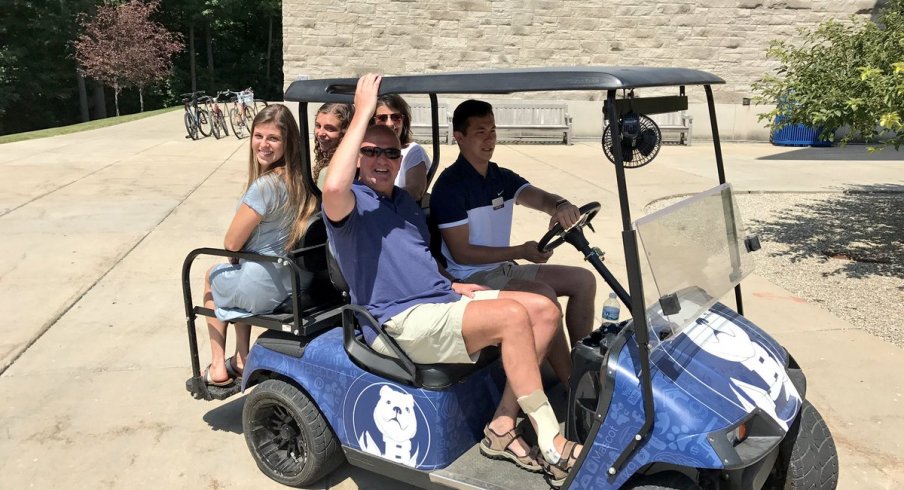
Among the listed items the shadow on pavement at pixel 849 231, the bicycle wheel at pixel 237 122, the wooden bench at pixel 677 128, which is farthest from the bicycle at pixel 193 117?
the shadow on pavement at pixel 849 231

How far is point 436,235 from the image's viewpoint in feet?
9.96

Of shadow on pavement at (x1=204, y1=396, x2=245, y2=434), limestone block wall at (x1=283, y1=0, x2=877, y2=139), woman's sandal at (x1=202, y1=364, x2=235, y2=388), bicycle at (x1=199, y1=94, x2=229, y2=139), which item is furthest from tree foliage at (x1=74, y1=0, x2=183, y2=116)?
woman's sandal at (x1=202, y1=364, x2=235, y2=388)

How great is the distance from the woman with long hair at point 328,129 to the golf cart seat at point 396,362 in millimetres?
955

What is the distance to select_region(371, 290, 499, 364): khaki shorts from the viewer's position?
7.79 feet

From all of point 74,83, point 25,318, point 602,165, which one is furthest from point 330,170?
point 74,83

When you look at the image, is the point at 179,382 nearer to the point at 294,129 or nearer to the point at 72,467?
the point at 72,467

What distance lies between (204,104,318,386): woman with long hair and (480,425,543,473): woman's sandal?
102 centimetres

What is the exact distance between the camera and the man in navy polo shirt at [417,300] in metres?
2.27

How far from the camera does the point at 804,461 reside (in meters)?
2.26

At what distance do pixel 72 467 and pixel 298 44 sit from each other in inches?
525

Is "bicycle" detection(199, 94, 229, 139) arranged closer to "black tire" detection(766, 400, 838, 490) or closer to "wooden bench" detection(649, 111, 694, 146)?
"wooden bench" detection(649, 111, 694, 146)

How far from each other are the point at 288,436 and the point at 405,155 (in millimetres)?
1556

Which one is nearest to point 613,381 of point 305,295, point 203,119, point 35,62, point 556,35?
point 305,295

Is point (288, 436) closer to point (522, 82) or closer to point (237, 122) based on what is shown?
point (522, 82)
